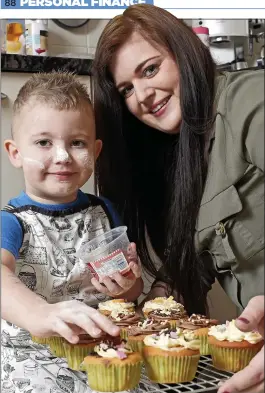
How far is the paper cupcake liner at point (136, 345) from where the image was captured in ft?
2.43

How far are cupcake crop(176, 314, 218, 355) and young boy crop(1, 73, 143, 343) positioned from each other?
82 mm

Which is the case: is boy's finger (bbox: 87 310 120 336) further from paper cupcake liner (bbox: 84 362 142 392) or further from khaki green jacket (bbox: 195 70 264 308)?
khaki green jacket (bbox: 195 70 264 308)

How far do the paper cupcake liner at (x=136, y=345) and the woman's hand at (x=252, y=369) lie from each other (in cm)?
13

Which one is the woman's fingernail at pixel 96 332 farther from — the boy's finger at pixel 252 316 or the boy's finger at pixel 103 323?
the boy's finger at pixel 252 316

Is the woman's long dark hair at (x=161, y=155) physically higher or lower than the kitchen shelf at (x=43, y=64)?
lower

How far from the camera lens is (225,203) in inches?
28.0

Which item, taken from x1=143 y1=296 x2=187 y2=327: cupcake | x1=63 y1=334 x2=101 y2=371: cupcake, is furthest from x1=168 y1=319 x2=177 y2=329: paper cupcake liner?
x1=63 y1=334 x2=101 y2=371: cupcake

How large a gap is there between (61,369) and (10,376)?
6 cm

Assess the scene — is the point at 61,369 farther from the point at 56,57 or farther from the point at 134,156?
the point at 56,57

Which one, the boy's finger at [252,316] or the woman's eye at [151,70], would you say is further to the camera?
the woman's eye at [151,70]

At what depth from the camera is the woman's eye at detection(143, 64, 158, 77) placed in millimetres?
746

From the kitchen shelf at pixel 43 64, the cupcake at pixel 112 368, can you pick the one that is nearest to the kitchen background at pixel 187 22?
the kitchen shelf at pixel 43 64

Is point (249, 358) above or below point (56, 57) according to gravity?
below

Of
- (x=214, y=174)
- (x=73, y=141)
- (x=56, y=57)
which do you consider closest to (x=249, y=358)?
(x=214, y=174)
